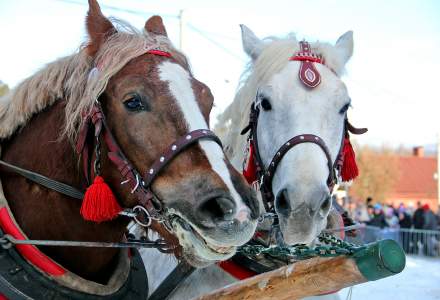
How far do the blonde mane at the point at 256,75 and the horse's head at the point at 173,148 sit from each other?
107 cm

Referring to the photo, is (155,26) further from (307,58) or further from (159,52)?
(307,58)

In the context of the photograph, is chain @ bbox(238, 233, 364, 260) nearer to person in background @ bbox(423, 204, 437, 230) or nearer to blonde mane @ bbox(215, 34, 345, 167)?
blonde mane @ bbox(215, 34, 345, 167)

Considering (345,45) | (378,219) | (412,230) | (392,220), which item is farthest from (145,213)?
(392,220)

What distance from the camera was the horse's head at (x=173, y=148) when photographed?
1.97m

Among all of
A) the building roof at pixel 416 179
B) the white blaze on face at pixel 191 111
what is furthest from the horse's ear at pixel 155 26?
the building roof at pixel 416 179

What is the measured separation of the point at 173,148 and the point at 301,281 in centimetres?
72

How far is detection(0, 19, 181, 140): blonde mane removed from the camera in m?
2.36

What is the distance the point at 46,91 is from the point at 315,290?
1602 mm

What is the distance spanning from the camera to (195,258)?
7.02ft

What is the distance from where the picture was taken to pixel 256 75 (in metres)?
3.52

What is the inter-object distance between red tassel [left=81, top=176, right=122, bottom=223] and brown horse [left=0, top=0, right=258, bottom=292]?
55 mm

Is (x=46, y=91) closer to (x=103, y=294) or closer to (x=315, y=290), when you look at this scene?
(x=103, y=294)

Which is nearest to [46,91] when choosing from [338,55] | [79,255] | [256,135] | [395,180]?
[79,255]

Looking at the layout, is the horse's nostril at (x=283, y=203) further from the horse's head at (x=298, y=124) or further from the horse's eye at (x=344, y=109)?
the horse's eye at (x=344, y=109)
